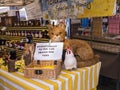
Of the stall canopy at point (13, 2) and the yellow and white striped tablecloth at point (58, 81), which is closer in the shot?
the yellow and white striped tablecloth at point (58, 81)

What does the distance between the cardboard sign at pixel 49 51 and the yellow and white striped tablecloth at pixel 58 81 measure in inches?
6.4

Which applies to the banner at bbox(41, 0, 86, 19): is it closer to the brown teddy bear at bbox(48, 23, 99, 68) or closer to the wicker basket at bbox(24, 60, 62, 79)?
the brown teddy bear at bbox(48, 23, 99, 68)

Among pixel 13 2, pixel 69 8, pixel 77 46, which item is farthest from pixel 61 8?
pixel 13 2

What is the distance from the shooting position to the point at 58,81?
1311 millimetres

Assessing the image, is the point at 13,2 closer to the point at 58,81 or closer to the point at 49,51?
the point at 49,51

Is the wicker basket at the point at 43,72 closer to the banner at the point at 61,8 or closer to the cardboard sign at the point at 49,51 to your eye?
the cardboard sign at the point at 49,51

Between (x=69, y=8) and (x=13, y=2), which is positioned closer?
(x=69, y=8)

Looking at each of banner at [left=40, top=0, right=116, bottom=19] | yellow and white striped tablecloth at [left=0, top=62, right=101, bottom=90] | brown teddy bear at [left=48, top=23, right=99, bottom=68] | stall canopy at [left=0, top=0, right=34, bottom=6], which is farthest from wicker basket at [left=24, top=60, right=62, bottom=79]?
stall canopy at [left=0, top=0, right=34, bottom=6]

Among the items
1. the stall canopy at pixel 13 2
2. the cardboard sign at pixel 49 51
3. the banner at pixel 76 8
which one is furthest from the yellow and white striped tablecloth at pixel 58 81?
the stall canopy at pixel 13 2

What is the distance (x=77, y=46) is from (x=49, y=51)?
1.32 feet

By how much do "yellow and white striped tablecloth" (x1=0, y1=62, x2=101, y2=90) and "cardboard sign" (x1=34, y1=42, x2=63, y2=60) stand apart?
164 mm

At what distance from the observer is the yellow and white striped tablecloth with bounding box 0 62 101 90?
1257 millimetres

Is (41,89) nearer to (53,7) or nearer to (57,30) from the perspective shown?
(57,30)

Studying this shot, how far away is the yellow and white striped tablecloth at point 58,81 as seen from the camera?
1.26m
